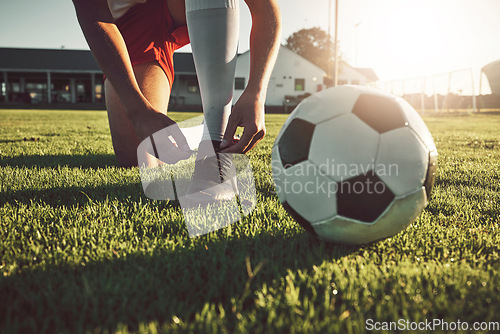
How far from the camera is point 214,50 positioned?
2309mm

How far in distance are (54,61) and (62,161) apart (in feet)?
141

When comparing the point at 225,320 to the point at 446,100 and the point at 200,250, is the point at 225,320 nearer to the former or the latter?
the point at 200,250

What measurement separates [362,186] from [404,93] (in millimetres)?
28712

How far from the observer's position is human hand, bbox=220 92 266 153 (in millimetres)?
1798

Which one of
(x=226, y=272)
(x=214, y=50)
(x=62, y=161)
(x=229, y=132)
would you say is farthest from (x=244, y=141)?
(x=62, y=161)

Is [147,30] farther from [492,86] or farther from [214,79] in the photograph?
[492,86]

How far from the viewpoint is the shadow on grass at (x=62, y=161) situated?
343 cm

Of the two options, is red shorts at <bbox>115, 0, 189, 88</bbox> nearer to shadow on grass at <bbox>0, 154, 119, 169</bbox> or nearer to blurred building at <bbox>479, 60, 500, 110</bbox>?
shadow on grass at <bbox>0, 154, 119, 169</bbox>

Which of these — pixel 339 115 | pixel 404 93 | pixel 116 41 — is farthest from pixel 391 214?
pixel 404 93

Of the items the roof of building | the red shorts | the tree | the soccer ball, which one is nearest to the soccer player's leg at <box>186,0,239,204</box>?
the soccer ball

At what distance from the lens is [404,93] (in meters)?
27.0

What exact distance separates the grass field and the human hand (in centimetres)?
41

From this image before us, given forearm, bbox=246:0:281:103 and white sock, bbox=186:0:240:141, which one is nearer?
forearm, bbox=246:0:281:103

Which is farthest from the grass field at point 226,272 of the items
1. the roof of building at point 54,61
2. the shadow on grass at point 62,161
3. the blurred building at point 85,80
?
the roof of building at point 54,61
